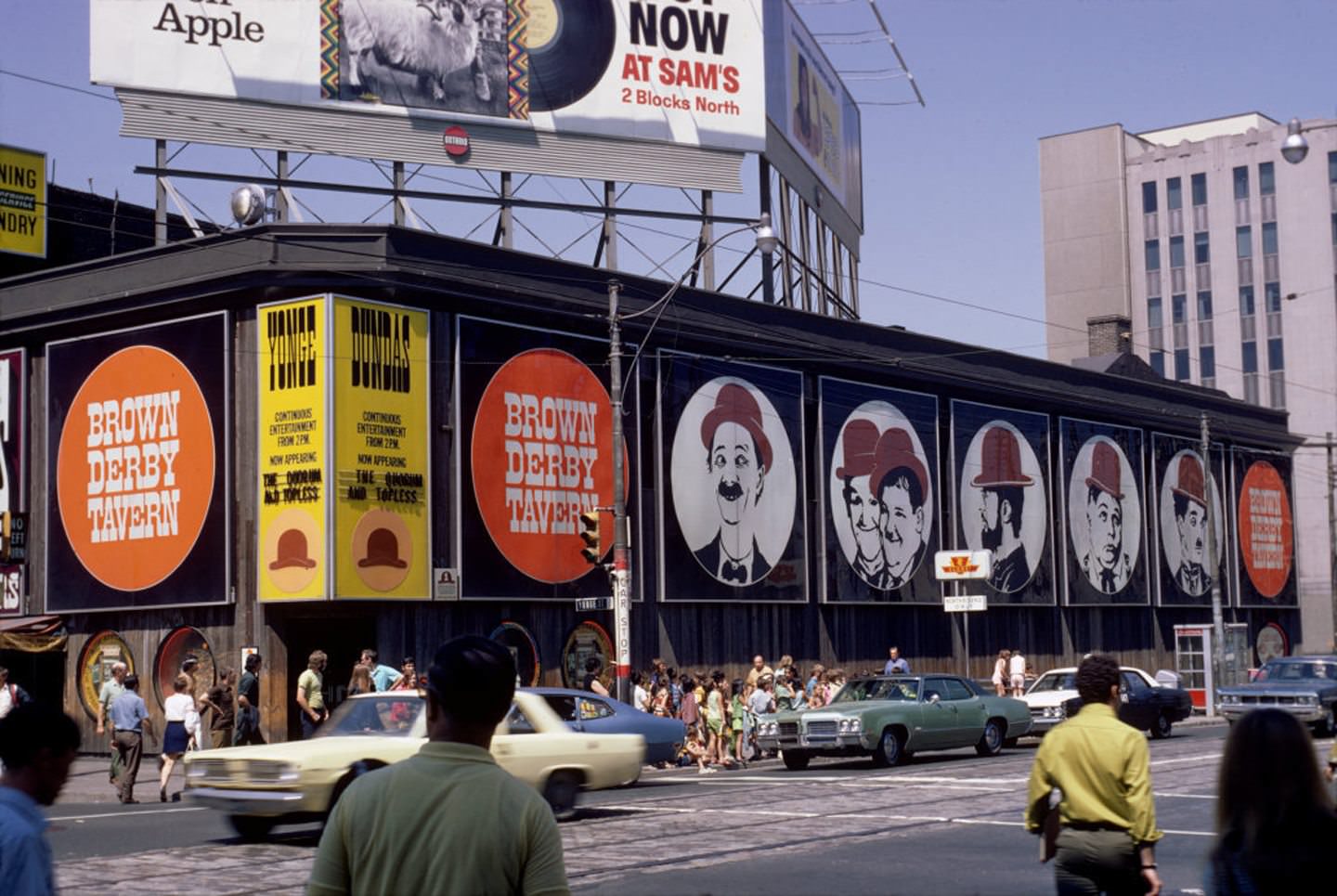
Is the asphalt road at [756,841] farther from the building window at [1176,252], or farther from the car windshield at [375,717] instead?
the building window at [1176,252]

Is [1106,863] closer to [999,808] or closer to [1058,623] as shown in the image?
[999,808]

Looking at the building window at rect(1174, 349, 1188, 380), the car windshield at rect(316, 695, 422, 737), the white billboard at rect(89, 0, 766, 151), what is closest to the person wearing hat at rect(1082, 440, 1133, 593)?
the white billboard at rect(89, 0, 766, 151)

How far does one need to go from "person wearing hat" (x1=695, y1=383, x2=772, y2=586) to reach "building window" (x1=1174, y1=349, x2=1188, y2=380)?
208 feet

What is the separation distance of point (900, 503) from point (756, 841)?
89.8 feet

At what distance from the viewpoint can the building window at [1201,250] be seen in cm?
9481

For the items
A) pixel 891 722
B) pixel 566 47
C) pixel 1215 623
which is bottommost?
pixel 891 722

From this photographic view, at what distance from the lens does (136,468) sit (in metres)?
31.8

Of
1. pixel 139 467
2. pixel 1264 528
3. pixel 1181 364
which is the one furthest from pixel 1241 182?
pixel 139 467

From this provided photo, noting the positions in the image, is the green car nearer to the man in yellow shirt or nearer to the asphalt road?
the asphalt road

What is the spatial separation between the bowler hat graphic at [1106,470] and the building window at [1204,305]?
46008 mm

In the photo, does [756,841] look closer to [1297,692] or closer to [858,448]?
[1297,692]

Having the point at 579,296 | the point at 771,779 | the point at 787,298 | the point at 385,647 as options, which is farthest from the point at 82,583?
the point at 787,298

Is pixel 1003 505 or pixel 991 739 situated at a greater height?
pixel 1003 505

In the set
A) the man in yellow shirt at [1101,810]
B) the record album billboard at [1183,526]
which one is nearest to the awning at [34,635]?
the man in yellow shirt at [1101,810]
